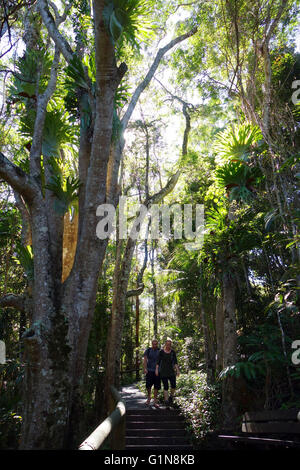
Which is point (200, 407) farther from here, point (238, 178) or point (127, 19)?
point (127, 19)

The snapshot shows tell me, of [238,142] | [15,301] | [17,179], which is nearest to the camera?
[17,179]

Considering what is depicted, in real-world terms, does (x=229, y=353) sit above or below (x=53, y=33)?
below

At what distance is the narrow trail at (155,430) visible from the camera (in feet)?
20.4

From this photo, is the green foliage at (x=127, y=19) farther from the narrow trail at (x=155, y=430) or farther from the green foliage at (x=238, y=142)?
the narrow trail at (x=155, y=430)

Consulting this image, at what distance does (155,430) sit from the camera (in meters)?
6.62

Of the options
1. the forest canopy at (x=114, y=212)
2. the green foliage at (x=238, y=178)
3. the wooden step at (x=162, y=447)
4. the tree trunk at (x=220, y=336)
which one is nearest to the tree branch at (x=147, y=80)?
the forest canopy at (x=114, y=212)

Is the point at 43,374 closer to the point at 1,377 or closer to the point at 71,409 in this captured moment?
the point at 71,409

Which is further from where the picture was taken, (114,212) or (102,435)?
(114,212)

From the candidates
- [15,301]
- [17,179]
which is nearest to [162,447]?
[15,301]

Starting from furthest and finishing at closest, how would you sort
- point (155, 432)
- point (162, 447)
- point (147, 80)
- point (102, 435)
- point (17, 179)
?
point (147, 80) → point (155, 432) → point (162, 447) → point (17, 179) → point (102, 435)

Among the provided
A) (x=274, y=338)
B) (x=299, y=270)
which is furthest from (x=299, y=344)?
(x=299, y=270)

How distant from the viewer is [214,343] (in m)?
11.0

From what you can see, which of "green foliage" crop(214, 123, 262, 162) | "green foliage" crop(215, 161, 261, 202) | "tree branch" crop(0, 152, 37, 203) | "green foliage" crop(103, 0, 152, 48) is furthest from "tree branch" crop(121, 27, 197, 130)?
"tree branch" crop(0, 152, 37, 203)

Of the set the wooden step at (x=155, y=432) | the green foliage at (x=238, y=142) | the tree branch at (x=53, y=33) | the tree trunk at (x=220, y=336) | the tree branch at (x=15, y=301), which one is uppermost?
the tree branch at (x=53, y=33)
